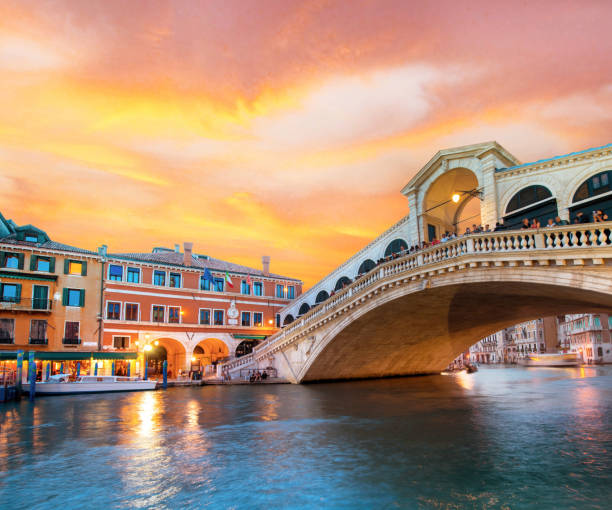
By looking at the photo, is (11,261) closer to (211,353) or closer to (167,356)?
(167,356)

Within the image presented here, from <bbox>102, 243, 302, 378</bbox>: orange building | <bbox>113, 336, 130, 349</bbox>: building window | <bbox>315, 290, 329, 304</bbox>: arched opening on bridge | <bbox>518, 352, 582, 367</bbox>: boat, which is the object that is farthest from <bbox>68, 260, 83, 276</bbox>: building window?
<bbox>518, 352, 582, 367</bbox>: boat

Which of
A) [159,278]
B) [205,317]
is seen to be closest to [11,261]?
[159,278]

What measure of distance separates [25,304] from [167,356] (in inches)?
532

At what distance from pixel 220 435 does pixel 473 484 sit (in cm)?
758

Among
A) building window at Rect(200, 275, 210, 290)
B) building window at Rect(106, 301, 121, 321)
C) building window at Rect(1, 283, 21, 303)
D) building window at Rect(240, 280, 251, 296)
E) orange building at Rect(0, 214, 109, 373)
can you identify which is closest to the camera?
building window at Rect(1, 283, 21, 303)

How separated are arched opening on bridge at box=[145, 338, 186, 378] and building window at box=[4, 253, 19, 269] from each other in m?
10.7

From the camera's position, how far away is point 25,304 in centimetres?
Answer: 3094

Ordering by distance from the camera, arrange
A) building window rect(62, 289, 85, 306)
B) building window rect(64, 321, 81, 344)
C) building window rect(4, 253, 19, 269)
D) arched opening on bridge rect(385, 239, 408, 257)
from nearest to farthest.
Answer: arched opening on bridge rect(385, 239, 408, 257) < building window rect(4, 253, 19, 269) < building window rect(64, 321, 81, 344) < building window rect(62, 289, 85, 306)

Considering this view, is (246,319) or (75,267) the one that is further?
(246,319)

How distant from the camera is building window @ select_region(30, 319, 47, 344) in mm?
31125

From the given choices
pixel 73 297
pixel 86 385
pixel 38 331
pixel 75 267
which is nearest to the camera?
pixel 86 385

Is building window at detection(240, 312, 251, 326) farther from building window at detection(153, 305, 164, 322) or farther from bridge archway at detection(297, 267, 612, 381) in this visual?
bridge archway at detection(297, 267, 612, 381)

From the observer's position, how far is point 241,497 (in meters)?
8.07

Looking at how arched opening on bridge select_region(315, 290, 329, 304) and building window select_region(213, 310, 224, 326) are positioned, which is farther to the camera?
building window select_region(213, 310, 224, 326)
